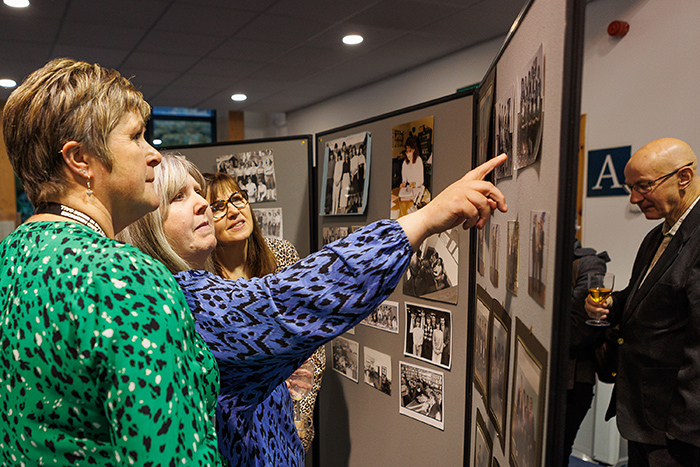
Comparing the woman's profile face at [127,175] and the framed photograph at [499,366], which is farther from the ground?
the woman's profile face at [127,175]

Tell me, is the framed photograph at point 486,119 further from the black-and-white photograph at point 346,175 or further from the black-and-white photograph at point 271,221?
the black-and-white photograph at point 271,221

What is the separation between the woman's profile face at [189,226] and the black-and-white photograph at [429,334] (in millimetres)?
751

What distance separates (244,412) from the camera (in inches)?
40.7

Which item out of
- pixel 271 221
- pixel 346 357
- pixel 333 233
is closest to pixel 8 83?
pixel 271 221

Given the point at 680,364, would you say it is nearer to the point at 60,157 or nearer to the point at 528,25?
the point at 528,25

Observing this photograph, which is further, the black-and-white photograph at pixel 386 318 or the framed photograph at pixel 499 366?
the black-and-white photograph at pixel 386 318

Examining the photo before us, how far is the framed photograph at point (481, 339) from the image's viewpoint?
1.14 metres

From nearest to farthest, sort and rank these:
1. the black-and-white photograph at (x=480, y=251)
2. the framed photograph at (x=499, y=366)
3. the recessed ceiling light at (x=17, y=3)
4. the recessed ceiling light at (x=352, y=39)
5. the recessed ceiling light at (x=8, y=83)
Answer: the framed photograph at (x=499, y=366)
the black-and-white photograph at (x=480, y=251)
the recessed ceiling light at (x=17, y=3)
the recessed ceiling light at (x=352, y=39)
the recessed ceiling light at (x=8, y=83)

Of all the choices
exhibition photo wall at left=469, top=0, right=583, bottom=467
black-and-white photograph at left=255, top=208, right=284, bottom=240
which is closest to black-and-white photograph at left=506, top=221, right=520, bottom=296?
exhibition photo wall at left=469, top=0, right=583, bottom=467

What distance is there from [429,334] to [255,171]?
1.27 m

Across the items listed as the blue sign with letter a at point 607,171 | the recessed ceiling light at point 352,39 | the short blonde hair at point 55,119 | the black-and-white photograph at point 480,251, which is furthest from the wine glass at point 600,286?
the recessed ceiling light at point 352,39

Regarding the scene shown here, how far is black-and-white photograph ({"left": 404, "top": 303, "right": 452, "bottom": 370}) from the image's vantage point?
1538 millimetres

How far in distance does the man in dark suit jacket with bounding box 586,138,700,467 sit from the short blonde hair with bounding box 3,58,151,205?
1725 mm

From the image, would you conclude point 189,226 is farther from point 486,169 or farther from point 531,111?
point 531,111
